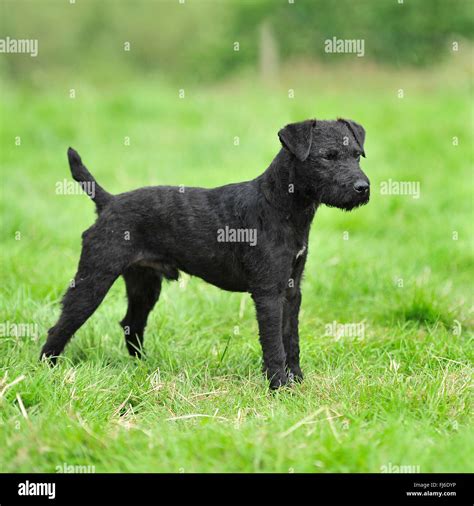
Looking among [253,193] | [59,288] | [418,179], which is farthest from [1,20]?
[253,193]

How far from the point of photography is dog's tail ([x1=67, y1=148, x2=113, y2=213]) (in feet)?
17.1

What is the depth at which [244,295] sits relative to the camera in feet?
22.6

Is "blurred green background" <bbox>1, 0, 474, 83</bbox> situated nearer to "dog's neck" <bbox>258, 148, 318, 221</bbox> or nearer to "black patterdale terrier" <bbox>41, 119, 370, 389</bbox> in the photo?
"black patterdale terrier" <bbox>41, 119, 370, 389</bbox>

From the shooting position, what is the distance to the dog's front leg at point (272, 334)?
4867 millimetres

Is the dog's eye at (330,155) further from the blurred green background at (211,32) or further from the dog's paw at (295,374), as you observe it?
the blurred green background at (211,32)

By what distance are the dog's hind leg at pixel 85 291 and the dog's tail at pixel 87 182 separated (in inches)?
10.4

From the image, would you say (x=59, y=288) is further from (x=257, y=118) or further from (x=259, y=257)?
(x=257, y=118)

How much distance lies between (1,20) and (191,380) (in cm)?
1640

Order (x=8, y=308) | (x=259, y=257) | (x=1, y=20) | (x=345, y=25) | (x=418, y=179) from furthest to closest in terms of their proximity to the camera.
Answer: (x=345, y=25), (x=1, y=20), (x=418, y=179), (x=8, y=308), (x=259, y=257)

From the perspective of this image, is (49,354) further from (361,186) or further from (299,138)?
(361,186)

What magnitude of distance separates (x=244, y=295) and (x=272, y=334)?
2.04m

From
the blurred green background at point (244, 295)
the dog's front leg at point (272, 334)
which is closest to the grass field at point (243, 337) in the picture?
the blurred green background at point (244, 295)

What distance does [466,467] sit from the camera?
3.75 meters

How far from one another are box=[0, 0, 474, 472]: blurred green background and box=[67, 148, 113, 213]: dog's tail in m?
1.16
